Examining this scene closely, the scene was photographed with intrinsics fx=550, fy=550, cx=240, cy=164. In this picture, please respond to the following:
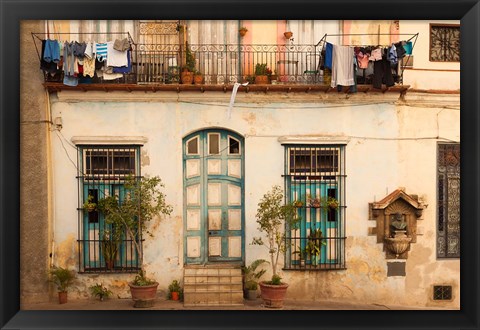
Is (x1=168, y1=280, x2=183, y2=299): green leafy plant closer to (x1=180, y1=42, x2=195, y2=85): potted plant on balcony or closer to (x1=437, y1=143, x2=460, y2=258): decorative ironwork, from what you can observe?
(x1=180, y1=42, x2=195, y2=85): potted plant on balcony

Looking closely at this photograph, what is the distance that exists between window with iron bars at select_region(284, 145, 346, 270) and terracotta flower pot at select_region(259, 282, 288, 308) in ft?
2.36

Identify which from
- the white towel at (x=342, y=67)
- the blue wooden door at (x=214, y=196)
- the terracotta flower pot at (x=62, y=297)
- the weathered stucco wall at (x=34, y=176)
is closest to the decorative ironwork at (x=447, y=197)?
the white towel at (x=342, y=67)

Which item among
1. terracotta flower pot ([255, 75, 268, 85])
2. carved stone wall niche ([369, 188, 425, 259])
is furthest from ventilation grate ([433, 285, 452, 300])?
terracotta flower pot ([255, 75, 268, 85])

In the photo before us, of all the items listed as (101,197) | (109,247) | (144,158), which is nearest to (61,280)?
(109,247)

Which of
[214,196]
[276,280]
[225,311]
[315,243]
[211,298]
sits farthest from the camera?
[214,196]

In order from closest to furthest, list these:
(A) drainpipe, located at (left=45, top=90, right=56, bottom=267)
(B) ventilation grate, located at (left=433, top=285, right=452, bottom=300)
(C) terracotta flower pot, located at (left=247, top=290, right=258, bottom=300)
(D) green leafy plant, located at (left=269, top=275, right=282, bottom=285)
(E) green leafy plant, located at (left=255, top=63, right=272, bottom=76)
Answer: (D) green leafy plant, located at (left=269, top=275, right=282, bottom=285) < (A) drainpipe, located at (left=45, top=90, right=56, bottom=267) < (C) terracotta flower pot, located at (left=247, top=290, right=258, bottom=300) < (E) green leafy plant, located at (left=255, top=63, right=272, bottom=76) < (B) ventilation grate, located at (left=433, top=285, right=452, bottom=300)

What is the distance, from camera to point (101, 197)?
977cm

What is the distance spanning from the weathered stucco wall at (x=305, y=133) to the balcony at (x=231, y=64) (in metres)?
0.33

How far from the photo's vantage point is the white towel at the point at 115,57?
962 cm

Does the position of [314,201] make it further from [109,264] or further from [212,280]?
[109,264]

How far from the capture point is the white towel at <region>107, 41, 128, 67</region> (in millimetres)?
9617

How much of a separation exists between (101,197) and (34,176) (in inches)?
46.4
